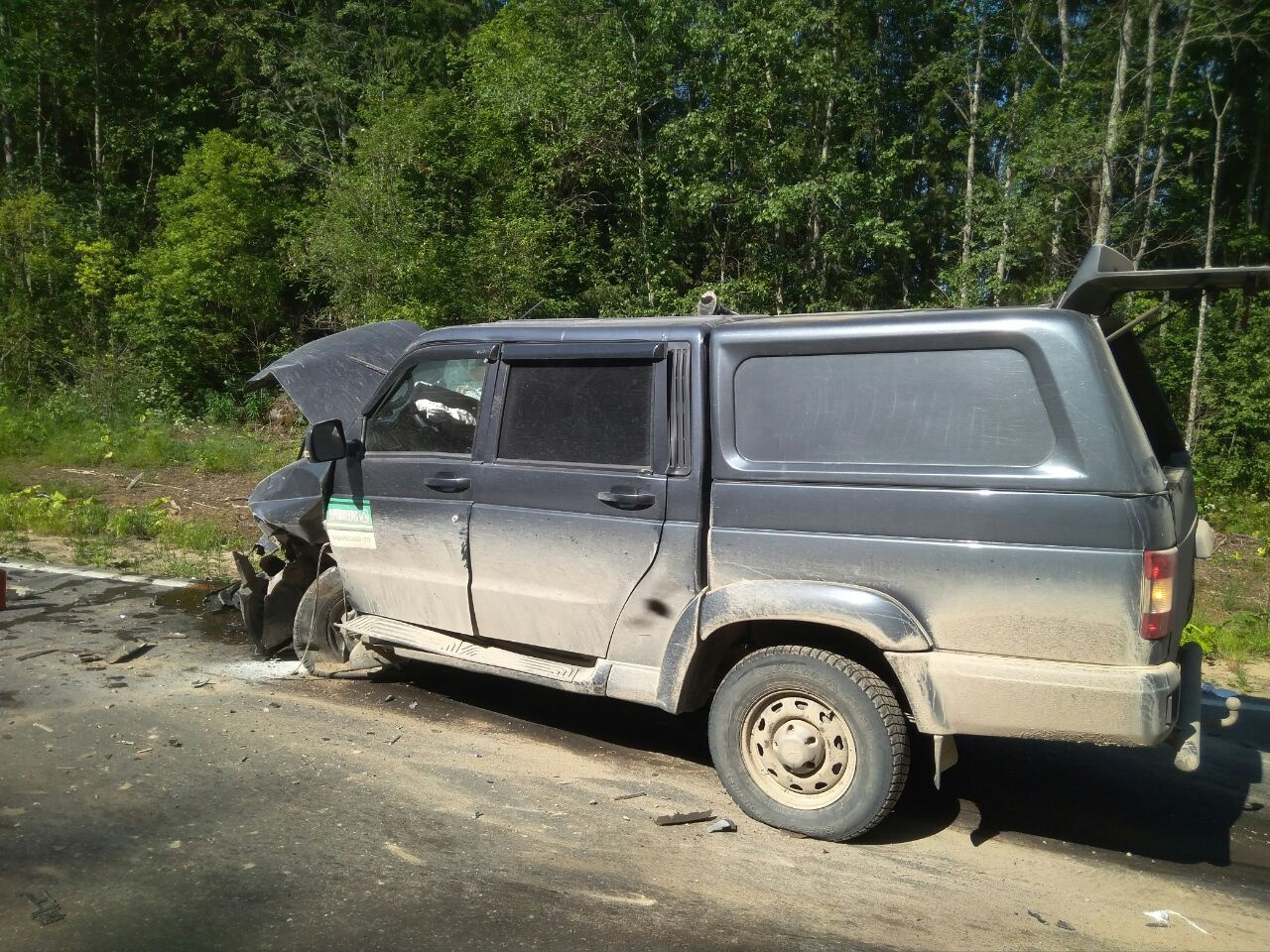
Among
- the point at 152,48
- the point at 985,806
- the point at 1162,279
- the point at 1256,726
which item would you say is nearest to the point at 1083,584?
the point at 1162,279

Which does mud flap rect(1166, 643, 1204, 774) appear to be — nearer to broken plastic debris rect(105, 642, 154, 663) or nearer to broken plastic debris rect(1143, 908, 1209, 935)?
broken plastic debris rect(1143, 908, 1209, 935)

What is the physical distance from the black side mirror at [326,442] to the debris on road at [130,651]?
7.55ft

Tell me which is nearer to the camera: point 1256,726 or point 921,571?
point 921,571

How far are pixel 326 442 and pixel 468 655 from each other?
142cm

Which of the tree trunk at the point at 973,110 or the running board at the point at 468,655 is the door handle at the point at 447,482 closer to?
the running board at the point at 468,655

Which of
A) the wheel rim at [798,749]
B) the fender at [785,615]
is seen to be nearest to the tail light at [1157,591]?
the fender at [785,615]

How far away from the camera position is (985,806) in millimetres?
4918

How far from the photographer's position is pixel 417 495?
18.4 ft

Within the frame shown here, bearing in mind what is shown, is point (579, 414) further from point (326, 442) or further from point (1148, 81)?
point (1148, 81)

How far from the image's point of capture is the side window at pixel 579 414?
4.91m

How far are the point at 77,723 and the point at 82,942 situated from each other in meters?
2.47

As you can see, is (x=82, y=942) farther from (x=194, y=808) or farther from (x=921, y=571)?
(x=921, y=571)

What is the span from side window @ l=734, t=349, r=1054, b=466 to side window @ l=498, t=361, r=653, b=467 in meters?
0.54

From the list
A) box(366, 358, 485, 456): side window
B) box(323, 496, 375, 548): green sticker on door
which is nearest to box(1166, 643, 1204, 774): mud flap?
box(366, 358, 485, 456): side window
